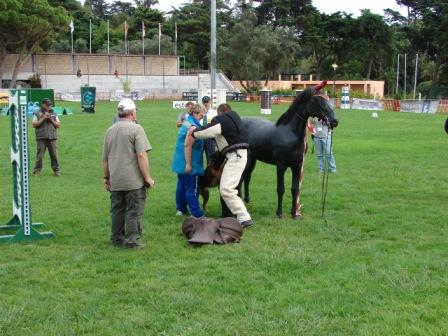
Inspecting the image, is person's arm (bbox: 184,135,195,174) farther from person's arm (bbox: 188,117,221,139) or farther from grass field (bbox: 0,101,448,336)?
grass field (bbox: 0,101,448,336)

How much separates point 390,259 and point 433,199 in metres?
4.50

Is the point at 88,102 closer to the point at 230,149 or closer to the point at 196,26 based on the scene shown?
the point at 230,149

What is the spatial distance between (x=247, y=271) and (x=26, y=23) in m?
68.3

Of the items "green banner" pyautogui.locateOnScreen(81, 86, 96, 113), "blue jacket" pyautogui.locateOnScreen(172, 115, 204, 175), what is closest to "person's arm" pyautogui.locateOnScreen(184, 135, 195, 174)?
"blue jacket" pyautogui.locateOnScreen(172, 115, 204, 175)

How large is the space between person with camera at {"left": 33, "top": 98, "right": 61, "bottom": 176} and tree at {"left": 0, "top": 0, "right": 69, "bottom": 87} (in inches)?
2265

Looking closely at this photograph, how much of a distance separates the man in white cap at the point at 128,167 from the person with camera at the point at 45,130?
6.83 meters

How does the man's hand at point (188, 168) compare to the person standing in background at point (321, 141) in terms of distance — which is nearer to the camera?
Answer: the man's hand at point (188, 168)

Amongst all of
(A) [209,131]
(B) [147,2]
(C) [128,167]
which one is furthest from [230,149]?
(B) [147,2]

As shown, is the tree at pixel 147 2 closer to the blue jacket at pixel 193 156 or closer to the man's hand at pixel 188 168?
the blue jacket at pixel 193 156

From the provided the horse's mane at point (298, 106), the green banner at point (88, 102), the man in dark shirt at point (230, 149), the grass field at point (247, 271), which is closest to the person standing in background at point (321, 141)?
the grass field at point (247, 271)

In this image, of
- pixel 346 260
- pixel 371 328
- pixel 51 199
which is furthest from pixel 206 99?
pixel 371 328

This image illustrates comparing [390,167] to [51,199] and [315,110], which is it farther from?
[51,199]

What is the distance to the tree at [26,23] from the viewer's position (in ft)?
220

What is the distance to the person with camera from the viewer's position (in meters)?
13.9
